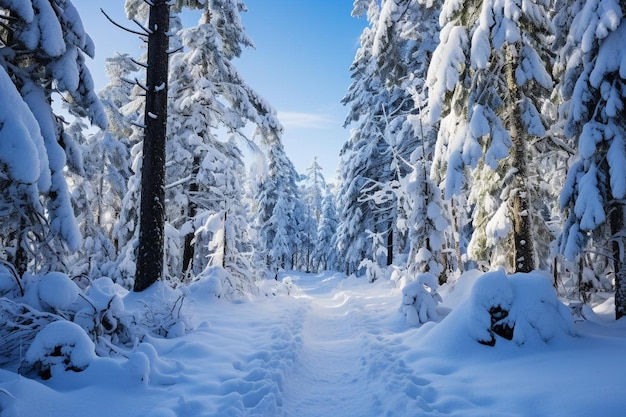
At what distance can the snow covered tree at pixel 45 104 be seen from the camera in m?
4.93

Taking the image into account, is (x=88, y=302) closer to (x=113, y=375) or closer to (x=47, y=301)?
(x=47, y=301)

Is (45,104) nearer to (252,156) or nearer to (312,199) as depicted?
(252,156)

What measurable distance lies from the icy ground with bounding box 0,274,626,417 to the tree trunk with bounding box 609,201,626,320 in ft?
1.46

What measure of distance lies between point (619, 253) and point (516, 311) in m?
3.16

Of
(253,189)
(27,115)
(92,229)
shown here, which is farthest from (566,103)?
(253,189)

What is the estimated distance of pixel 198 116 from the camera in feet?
47.0

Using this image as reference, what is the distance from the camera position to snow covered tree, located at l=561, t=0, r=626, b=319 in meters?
6.32

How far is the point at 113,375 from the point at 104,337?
1.43 m

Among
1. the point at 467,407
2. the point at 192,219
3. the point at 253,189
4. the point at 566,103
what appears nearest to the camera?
the point at 467,407

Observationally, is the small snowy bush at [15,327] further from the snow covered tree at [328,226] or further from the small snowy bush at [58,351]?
the snow covered tree at [328,226]

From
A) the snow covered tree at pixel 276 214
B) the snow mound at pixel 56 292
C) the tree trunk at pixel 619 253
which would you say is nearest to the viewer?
the snow mound at pixel 56 292

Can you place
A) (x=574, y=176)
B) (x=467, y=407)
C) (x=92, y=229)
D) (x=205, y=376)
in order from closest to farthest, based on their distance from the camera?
1. (x=467, y=407)
2. (x=205, y=376)
3. (x=574, y=176)
4. (x=92, y=229)

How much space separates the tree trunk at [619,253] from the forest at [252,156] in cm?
3

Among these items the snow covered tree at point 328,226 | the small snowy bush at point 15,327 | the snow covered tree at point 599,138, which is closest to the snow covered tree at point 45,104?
the small snowy bush at point 15,327
